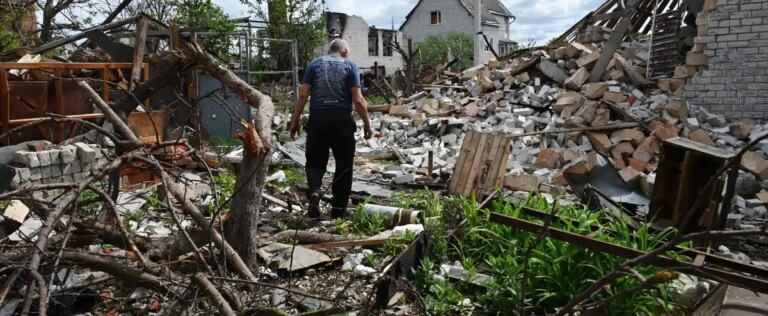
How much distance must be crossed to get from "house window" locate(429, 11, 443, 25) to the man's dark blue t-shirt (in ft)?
125

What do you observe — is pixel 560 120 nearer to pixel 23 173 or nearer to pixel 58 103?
pixel 58 103

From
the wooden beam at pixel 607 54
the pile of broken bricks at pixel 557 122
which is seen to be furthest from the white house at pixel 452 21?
the wooden beam at pixel 607 54

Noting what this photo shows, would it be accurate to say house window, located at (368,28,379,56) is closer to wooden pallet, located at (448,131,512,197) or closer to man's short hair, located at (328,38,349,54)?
wooden pallet, located at (448,131,512,197)

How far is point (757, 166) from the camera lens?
7.15 metres

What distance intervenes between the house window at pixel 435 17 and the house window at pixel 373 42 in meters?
5.98

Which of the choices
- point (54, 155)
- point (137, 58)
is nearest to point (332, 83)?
point (137, 58)

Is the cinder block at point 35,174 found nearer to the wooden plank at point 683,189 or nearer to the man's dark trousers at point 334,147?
the man's dark trousers at point 334,147

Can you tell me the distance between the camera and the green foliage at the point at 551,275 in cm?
347

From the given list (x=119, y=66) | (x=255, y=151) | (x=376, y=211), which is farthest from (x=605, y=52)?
(x=255, y=151)

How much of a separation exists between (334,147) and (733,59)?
6.36 metres

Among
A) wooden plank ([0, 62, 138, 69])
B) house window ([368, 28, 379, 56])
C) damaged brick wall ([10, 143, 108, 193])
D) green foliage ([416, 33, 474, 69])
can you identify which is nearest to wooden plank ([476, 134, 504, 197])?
damaged brick wall ([10, 143, 108, 193])

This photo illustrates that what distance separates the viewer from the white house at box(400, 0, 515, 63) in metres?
41.3

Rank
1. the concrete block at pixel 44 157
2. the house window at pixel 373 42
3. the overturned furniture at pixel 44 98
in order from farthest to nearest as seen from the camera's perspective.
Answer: the house window at pixel 373 42 → the overturned furniture at pixel 44 98 → the concrete block at pixel 44 157

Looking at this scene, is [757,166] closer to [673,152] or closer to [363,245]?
[673,152]
